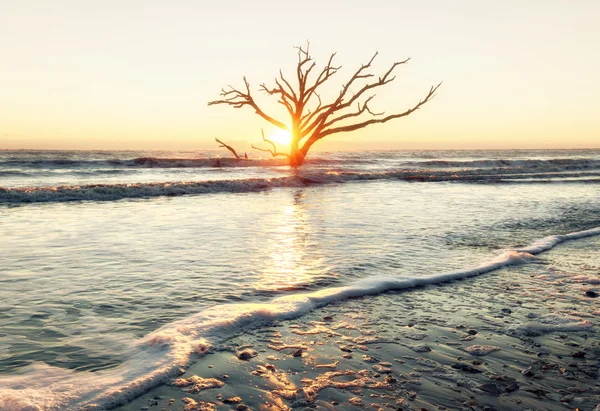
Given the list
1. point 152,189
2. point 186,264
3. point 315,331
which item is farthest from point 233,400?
point 152,189

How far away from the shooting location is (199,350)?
10.2 ft

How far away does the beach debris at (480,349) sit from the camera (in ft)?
10.2

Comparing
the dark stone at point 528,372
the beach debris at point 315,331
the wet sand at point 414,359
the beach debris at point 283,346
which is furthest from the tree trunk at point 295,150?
the dark stone at point 528,372

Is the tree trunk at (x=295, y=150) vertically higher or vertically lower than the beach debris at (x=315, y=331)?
higher

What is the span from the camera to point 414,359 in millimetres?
3006

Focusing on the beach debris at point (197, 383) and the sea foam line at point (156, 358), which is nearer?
the sea foam line at point (156, 358)

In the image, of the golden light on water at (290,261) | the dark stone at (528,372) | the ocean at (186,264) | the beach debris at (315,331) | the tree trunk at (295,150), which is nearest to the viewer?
the dark stone at (528,372)

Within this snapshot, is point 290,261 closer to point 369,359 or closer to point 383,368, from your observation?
point 369,359

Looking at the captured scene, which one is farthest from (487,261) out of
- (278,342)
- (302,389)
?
(302,389)

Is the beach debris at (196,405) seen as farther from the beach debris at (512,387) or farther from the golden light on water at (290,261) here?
the golden light on water at (290,261)

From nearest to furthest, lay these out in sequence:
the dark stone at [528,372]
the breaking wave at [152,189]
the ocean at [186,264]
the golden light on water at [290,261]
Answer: the dark stone at [528,372]
the ocean at [186,264]
the golden light on water at [290,261]
the breaking wave at [152,189]

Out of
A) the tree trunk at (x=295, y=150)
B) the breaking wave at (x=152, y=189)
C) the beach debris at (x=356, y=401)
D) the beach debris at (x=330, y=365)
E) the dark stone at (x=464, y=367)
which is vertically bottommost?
the dark stone at (x=464, y=367)

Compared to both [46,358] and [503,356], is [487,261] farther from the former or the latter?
[46,358]

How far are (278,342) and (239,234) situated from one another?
4.35 metres
